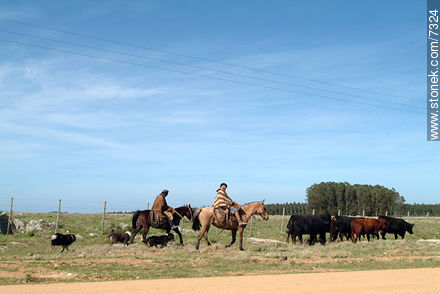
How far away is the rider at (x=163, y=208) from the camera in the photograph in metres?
19.5

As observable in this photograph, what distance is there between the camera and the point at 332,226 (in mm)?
24531

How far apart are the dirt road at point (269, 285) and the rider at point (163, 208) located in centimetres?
826

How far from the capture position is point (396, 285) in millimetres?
11016

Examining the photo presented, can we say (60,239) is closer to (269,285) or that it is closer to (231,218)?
(231,218)

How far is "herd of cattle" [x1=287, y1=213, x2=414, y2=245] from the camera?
23109mm

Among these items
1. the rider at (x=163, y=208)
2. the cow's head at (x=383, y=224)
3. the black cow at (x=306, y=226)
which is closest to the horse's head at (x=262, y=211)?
the rider at (x=163, y=208)

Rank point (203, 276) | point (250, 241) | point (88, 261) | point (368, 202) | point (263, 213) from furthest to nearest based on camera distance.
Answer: point (368, 202) < point (250, 241) < point (263, 213) < point (88, 261) < point (203, 276)

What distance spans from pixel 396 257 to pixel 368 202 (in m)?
77.9

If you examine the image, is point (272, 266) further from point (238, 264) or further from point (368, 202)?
point (368, 202)

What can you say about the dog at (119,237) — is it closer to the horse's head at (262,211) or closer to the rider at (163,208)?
the rider at (163,208)

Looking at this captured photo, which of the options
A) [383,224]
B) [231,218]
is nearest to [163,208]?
[231,218]

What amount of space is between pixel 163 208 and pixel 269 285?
9.82 meters

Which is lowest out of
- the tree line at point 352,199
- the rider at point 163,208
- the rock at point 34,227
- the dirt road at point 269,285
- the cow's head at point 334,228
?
the dirt road at point 269,285

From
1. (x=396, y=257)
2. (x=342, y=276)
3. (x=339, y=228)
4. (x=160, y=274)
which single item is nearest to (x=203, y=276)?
(x=160, y=274)
